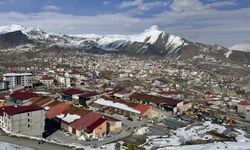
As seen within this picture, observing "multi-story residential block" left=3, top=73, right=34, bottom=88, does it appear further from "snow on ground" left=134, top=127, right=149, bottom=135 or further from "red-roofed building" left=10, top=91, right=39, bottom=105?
"snow on ground" left=134, top=127, right=149, bottom=135

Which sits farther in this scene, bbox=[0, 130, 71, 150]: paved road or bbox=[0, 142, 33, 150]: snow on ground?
bbox=[0, 130, 71, 150]: paved road

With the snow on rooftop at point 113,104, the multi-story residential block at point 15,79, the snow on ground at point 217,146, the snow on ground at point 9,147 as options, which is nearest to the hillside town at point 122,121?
the snow on rooftop at point 113,104

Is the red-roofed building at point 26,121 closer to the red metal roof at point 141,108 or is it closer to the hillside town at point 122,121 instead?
the hillside town at point 122,121

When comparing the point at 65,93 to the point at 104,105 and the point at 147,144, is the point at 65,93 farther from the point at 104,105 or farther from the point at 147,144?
the point at 147,144

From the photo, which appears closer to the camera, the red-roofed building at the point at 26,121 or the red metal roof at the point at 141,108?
the red-roofed building at the point at 26,121

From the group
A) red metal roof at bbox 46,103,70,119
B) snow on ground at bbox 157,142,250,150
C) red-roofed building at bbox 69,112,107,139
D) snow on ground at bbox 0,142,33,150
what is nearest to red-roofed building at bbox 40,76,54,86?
red metal roof at bbox 46,103,70,119

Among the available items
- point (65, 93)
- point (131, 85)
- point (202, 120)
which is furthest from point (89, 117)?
point (131, 85)
